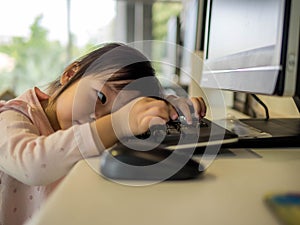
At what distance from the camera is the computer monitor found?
408 mm

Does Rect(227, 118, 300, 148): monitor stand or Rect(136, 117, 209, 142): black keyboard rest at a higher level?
Rect(136, 117, 209, 142): black keyboard

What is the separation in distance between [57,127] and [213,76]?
1.21 ft

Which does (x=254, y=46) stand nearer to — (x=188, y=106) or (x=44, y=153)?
(x=188, y=106)

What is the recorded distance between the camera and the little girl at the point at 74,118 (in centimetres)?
41

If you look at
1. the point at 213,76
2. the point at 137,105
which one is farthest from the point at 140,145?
the point at 213,76

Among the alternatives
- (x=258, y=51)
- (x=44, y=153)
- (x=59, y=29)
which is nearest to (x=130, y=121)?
(x=44, y=153)

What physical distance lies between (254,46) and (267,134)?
0.14m

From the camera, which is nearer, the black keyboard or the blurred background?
the black keyboard

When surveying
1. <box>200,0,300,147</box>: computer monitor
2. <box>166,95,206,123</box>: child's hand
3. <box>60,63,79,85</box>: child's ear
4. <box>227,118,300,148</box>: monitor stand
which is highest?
<box>200,0,300,147</box>: computer monitor

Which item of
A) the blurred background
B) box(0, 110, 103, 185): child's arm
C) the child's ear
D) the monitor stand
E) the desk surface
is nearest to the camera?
the desk surface

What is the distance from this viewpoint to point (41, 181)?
41cm

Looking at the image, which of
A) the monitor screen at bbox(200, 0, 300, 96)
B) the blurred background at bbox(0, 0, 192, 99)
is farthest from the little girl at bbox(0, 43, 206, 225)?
the blurred background at bbox(0, 0, 192, 99)

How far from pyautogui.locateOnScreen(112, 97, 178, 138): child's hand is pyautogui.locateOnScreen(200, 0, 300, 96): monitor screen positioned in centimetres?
14

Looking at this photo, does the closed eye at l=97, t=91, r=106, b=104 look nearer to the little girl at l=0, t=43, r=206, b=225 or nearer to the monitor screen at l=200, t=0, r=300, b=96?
the little girl at l=0, t=43, r=206, b=225
